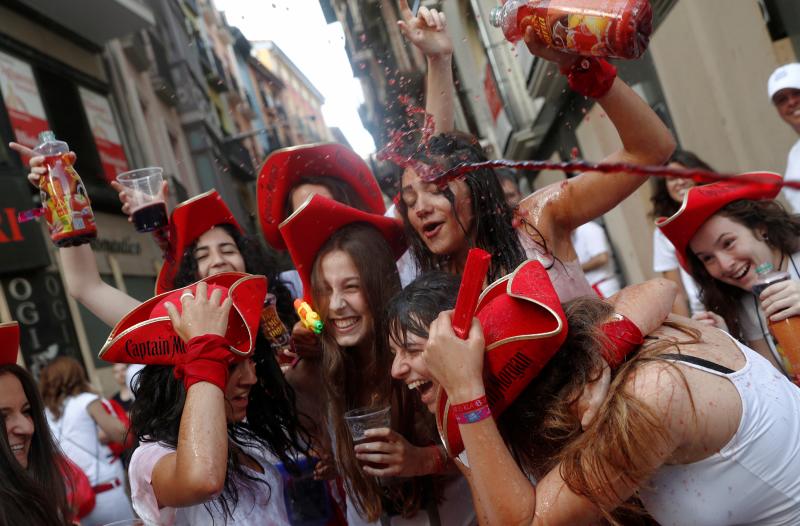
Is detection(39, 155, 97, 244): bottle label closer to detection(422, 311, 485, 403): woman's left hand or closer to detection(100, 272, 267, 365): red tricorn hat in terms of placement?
detection(100, 272, 267, 365): red tricorn hat

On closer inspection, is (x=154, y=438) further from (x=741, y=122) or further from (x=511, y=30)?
(x=741, y=122)

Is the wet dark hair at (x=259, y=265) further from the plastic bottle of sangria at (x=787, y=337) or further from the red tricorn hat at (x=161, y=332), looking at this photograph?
the plastic bottle of sangria at (x=787, y=337)

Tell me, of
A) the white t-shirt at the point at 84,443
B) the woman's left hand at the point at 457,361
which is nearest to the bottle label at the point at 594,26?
the woman's left hand at the point at 457,361

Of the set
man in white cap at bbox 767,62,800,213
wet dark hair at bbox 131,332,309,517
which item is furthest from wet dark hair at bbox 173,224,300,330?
man in white cap at bbox 767,62,800,213

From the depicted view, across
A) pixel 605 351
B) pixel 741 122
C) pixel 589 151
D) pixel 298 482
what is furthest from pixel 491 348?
pixel 589 151

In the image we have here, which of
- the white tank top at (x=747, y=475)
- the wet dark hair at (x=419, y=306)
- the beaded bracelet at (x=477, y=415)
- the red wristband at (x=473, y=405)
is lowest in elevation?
the white tank top at (x=747, y=475)

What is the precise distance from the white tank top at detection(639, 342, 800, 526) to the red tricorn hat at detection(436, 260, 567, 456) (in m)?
0.34

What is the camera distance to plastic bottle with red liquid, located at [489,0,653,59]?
220 centimetres

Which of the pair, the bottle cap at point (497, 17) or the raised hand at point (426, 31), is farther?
the raised hand at point (426, 31)

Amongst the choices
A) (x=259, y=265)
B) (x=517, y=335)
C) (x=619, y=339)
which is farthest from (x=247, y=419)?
(x=619, y=339)

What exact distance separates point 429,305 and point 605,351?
0.63 metres

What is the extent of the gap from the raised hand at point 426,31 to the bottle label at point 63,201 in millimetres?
1430

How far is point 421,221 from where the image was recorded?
2893 mm

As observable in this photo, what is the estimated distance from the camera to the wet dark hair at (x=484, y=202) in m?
2.86
